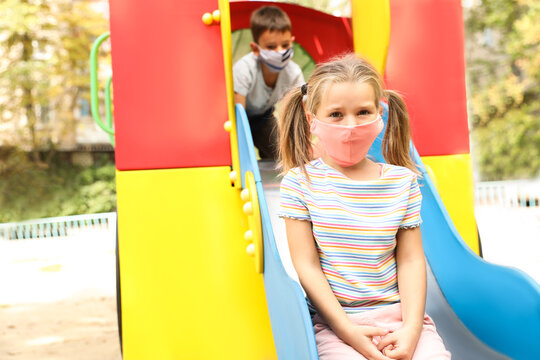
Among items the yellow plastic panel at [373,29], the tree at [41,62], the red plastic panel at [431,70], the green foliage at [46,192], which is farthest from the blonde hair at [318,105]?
the tree at [41,62]

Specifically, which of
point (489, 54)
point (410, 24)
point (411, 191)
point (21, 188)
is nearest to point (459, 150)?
point (410, 24)

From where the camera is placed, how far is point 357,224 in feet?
5.19

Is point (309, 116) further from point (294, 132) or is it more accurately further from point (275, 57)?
point (275, 57)

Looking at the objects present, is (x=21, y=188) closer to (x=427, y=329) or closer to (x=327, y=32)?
(x=327, y=32)

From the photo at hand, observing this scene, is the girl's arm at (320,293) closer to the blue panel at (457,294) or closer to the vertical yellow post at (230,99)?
the blue panel at (457,294)

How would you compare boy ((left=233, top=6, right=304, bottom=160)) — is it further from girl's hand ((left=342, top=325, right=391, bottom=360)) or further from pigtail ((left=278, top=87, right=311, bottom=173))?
girl's hand ((left=342, top=325, right=391, bottom=360))

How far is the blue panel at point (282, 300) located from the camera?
1540mm

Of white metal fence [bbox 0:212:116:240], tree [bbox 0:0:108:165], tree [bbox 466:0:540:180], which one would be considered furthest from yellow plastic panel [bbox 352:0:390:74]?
tree [bbox 466:0:540:180]

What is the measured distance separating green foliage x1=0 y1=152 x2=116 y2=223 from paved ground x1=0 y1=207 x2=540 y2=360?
138 centimetres

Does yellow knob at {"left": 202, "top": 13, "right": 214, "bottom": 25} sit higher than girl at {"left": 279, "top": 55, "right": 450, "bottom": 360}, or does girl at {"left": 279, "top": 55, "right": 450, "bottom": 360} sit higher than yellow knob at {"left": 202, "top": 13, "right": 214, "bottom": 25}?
yellow knob at {"left": 202, "top": 13, "right": 214, "bottom": 25}

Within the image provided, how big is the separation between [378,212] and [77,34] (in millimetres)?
12984

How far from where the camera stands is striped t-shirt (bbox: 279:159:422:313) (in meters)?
1.58

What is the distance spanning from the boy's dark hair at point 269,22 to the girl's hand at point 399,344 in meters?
2.08

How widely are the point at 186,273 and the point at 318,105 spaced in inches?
49.2
